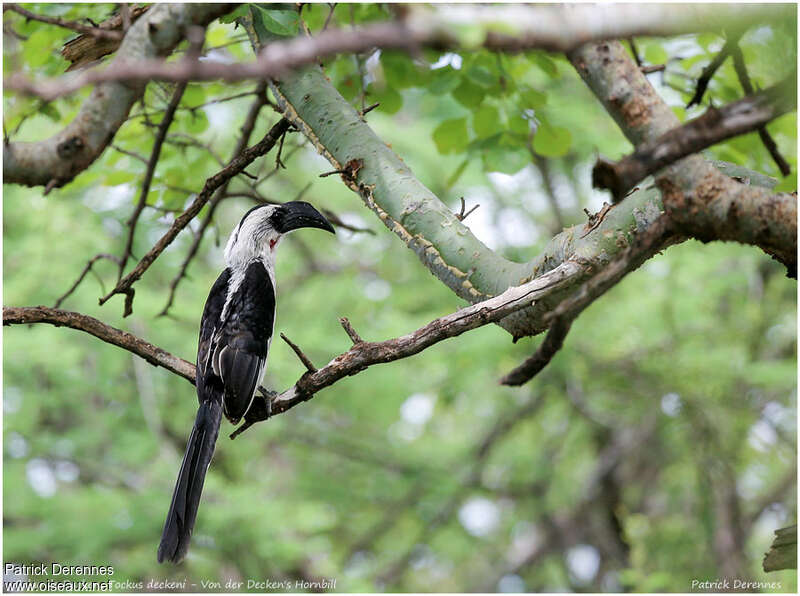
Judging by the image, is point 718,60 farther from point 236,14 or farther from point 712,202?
point 236,14

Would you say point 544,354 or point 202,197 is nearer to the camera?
point 544,354

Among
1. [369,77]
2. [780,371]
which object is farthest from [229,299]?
[780,371]

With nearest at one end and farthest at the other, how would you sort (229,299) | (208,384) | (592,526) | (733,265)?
(208,384) → (229,299) → (733,265) → (592,526)

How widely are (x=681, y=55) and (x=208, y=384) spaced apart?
2677mm

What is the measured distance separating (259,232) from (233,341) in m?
0.76

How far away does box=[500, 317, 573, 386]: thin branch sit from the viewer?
6.27ft

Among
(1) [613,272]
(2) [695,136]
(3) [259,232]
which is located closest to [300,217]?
(3) [259,232]

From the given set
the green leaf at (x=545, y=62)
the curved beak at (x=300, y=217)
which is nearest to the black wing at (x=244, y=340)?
the curved beak at (x=300, y=217)

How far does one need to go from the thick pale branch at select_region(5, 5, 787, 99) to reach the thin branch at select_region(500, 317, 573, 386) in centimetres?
66

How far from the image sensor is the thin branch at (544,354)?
1912 mm

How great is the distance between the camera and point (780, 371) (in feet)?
20.3

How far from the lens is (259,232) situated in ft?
12.9

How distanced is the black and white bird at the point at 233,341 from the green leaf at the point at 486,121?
0.80m

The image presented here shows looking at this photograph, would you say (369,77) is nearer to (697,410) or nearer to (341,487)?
(697,410)
